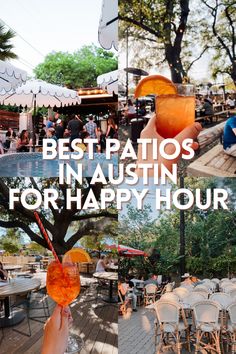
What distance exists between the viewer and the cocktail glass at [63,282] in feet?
3.71

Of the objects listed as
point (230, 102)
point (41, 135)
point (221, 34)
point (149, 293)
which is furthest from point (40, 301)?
point (221, 34)

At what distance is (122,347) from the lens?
3945 mm

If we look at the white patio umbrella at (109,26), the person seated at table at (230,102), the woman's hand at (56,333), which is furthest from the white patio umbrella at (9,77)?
the woman's hand at (56,333)

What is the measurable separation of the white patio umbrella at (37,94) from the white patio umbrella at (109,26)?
567 millimetres

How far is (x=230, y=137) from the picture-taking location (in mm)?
3504

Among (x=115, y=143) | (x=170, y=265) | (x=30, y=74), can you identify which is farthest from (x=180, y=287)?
(x=30, y=74)

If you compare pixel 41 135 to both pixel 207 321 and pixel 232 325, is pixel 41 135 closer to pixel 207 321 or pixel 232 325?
pixel 207 321

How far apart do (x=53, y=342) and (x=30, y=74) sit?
341cm

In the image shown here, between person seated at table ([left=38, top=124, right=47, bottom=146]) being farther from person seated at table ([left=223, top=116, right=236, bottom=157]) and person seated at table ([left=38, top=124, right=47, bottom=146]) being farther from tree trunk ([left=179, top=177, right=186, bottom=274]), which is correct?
person seated at table ([left=223, top=116, right=236, bottom=157])

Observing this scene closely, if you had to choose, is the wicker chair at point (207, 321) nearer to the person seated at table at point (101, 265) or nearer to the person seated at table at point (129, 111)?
the person seated at table at point (101, 265)

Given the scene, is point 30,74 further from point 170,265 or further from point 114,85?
point 170,265

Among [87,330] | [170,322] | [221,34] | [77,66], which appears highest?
[221,34]

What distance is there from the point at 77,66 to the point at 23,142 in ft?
2.87

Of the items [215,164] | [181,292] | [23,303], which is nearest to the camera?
[215,164]
